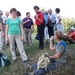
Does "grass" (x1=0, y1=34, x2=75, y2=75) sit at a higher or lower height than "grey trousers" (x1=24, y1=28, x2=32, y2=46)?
lower

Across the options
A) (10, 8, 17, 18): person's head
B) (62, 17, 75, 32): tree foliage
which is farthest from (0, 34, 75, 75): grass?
(62, 17, 75, 32): tree foliage

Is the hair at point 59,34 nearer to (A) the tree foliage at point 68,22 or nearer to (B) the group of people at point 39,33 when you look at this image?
(B) the group of people at point 39,33

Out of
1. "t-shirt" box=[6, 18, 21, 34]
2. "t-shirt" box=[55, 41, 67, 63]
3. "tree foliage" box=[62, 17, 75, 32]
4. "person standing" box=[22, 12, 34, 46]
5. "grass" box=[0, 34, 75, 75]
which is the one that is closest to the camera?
"grass" box=[0, 34, 75, 75]

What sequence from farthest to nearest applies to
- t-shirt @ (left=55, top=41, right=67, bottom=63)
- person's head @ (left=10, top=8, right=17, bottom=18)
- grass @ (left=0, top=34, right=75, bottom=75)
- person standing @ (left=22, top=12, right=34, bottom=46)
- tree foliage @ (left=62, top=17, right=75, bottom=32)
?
tree foliage @ (left=62, top=17, right=75, bottom=32)
person standing @ (left=22, top=12, right=34, bottom=46)
person's head @ (left=10, top=8, right=17, bottom=18)
t-shirt @ (left=55, top=41, right=67, bottom=63)
grass @ (left=0, top=34, right=75, bottom=75)

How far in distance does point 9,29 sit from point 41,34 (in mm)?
1866

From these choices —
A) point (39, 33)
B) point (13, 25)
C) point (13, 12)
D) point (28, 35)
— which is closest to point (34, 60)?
point (13, 25)

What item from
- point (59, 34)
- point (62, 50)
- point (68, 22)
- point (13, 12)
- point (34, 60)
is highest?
point (13, 12)

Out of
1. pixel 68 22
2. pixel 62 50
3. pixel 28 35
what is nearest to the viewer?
pixel 62 50

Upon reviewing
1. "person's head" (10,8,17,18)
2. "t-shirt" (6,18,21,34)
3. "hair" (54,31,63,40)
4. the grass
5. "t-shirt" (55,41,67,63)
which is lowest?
the grass

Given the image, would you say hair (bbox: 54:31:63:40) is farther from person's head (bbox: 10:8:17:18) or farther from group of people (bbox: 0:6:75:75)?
person's head (bbox: 10:8:17:18)

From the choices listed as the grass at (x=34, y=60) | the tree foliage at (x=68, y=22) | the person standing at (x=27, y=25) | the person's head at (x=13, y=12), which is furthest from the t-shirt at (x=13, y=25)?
the tree foliage at (x=68, y=22)

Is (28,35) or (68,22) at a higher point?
(68,22)

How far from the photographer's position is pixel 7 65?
371 inches

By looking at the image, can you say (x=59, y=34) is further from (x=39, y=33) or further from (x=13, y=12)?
(x=39, y=33)
